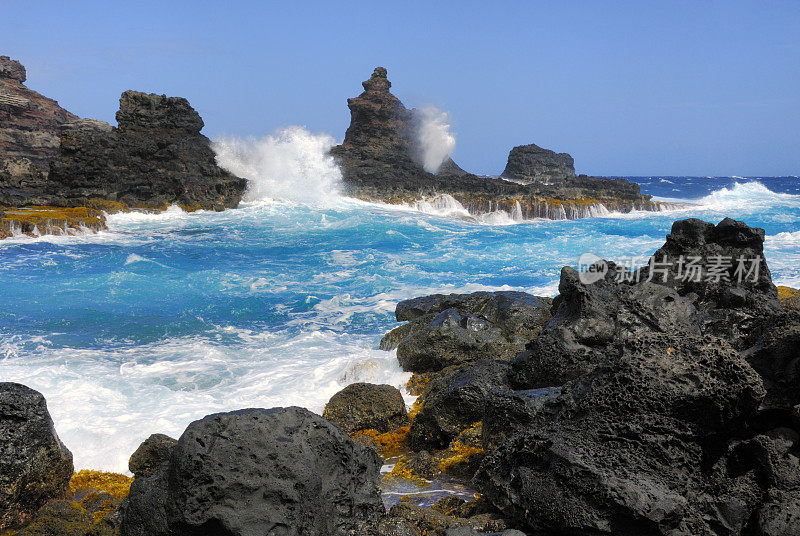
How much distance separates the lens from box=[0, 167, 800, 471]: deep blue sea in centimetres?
618

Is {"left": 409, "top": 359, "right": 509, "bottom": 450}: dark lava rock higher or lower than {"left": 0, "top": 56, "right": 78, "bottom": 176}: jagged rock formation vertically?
lower

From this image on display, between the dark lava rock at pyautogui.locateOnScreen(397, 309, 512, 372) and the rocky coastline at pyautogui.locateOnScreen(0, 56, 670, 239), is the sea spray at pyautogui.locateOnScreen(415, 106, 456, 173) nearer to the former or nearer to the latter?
the rocky coastline at pyautogui.locateOnScreen(0, 56, 670, 239)

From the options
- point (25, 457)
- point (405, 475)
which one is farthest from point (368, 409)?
point (25, 457)

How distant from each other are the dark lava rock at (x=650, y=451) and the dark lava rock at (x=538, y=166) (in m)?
45.3

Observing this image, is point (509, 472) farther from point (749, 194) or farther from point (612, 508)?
point (749, 194)

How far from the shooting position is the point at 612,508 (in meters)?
2.25

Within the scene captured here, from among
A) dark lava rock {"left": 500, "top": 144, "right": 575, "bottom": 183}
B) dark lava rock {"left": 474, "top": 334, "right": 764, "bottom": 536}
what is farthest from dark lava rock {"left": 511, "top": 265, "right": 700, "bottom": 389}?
dark lava rock {"left": 500, "top": 144, "right": 575, "bottom": 183}

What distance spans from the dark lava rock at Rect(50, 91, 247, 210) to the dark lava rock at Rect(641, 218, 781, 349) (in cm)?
2181

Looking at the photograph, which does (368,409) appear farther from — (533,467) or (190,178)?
(190,178)

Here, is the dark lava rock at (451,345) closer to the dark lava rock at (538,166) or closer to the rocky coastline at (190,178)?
the rocky coastline at (190,178)

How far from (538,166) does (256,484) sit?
4714 cm

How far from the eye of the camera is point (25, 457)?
3.26 metres

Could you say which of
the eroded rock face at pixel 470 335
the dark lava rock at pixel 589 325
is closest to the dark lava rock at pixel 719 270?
the dark lava rock at pixel 589 325

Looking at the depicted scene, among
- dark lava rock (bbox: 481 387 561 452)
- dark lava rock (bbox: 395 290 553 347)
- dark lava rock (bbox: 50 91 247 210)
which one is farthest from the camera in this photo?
dark lava rock (bbox: 50 91 247 210)
